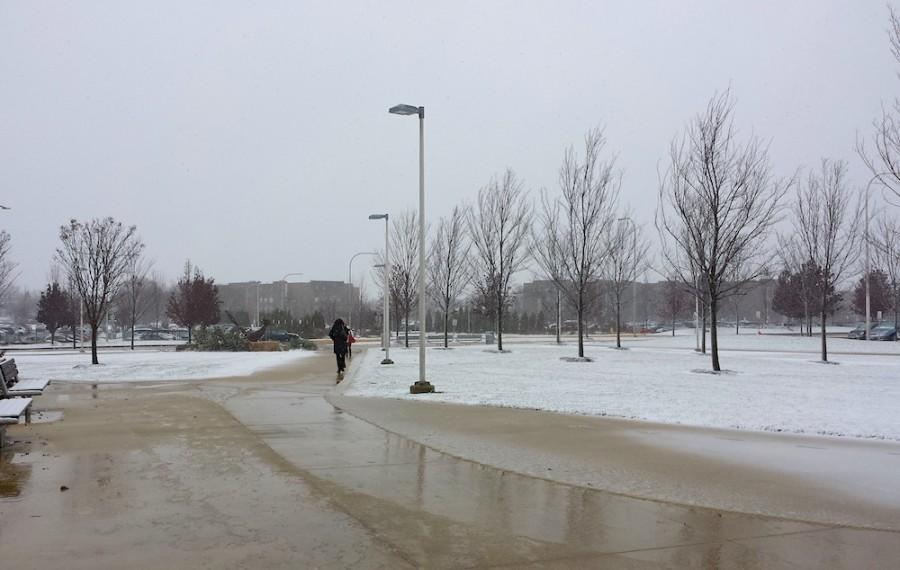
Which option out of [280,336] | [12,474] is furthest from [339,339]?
[280,336]

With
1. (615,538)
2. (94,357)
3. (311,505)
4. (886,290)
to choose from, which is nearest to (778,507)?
(615,538)

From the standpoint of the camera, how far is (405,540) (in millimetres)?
4996

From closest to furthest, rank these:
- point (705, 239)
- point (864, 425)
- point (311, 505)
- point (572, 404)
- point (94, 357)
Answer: point (311, 505)
point (864, 425)
point (572, 404)
point (705, 239)
point (94, 357)

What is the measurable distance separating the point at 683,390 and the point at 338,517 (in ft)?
36.4

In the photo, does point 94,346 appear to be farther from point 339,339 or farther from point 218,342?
point 339,339

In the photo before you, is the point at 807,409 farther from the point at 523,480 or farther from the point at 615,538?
the point at 615,538

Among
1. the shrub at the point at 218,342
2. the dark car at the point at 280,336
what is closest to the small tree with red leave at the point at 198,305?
the dark car at the point at 280,336

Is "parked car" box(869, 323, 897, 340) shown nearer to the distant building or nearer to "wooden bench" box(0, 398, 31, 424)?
"wooden bench" box(0, 398, 31, 424)

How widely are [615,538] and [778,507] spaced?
1.90m

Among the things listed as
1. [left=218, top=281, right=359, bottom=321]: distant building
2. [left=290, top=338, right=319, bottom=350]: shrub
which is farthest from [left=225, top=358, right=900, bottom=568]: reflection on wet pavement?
[left=218, top=281, right=359, bottom=321]: distant building

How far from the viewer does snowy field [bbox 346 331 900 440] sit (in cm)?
1098

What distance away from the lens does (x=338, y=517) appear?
5520mm

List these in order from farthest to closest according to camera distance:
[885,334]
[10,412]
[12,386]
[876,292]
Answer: [876,292] < [885,334] < [12,386] < [10,412]

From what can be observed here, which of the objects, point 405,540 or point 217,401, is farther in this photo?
point 217,401
